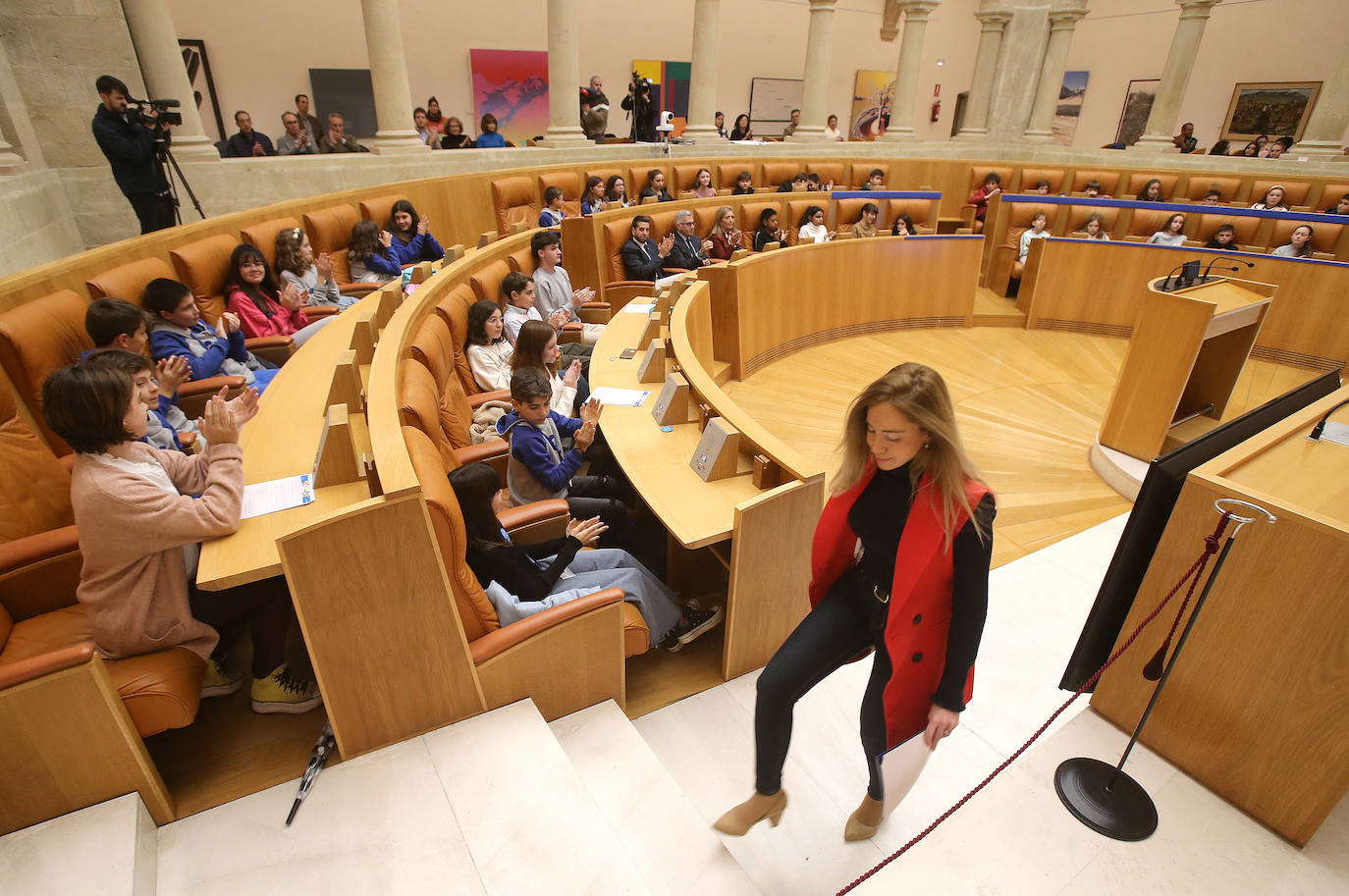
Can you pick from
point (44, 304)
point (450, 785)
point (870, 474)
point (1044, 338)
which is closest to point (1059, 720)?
point (870, 474)

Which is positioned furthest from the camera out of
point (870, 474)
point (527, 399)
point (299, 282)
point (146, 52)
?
point (146, 52)

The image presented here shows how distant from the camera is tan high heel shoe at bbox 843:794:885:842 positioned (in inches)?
69.8

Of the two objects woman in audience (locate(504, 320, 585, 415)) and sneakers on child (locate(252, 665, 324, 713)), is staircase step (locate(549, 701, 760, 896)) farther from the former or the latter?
woman in audience (locate(504, 320, 585, 415))

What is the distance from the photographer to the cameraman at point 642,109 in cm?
860

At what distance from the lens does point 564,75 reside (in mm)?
7465

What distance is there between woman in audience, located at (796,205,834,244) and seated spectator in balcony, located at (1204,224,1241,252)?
12.3ft

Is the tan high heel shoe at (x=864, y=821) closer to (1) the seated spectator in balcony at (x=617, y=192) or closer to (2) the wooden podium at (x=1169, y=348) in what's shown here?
(2) the wooden podium at (x=1169, y=348)

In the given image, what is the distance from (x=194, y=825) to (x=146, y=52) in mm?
6181

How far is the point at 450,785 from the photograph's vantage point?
1.66 metres

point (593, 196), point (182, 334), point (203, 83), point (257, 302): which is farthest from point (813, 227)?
point (203, 83)

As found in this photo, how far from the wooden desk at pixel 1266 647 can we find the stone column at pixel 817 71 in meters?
9.05

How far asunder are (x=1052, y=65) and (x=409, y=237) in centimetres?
1019

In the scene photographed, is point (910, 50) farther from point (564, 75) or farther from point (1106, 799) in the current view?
point (1106, 799)

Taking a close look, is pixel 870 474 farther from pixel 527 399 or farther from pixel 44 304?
pixel 44 304
